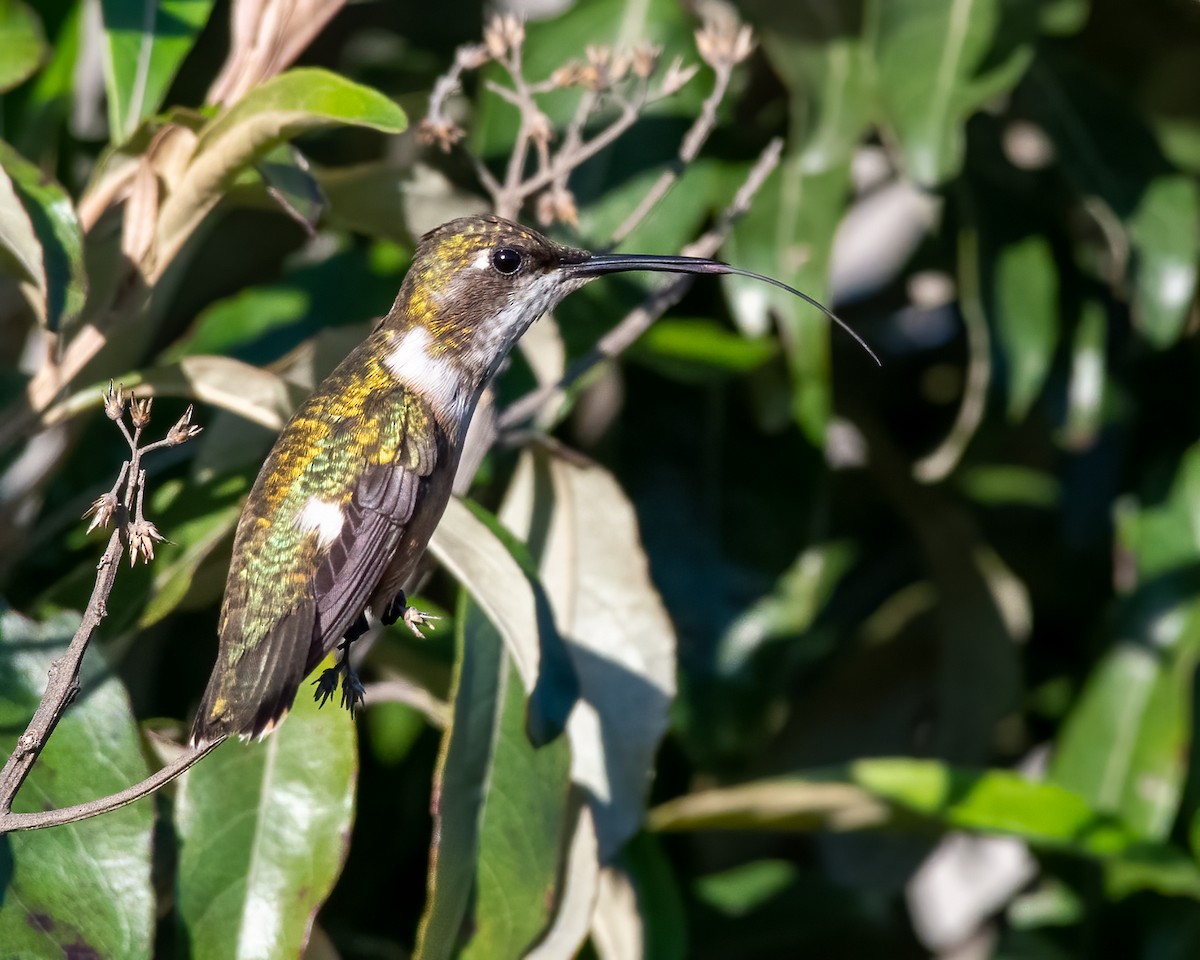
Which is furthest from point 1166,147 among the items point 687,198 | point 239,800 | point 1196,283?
point 239,800

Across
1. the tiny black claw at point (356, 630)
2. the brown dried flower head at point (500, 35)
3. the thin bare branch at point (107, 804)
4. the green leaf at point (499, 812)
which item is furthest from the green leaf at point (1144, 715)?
the thin bare branch at point (107, 804)

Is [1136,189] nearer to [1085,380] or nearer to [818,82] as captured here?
[1085,380]

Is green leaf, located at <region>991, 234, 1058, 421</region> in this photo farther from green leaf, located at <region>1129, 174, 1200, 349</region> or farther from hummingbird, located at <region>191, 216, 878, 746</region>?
hummingbird, located at <region>191, 216, 878, 746</region>

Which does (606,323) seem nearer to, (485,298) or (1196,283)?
(485,298)

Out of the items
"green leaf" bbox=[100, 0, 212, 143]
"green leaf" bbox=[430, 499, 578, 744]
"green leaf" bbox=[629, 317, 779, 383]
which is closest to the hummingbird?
"green leaf" bbox=[430, 499, 578, 744]

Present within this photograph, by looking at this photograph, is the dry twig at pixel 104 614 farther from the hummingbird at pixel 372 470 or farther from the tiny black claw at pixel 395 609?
the tiny black claw at pixel 395 609

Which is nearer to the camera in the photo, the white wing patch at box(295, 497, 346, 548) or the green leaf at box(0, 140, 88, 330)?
the white wing patch at box(295, 497, 346, 548)
